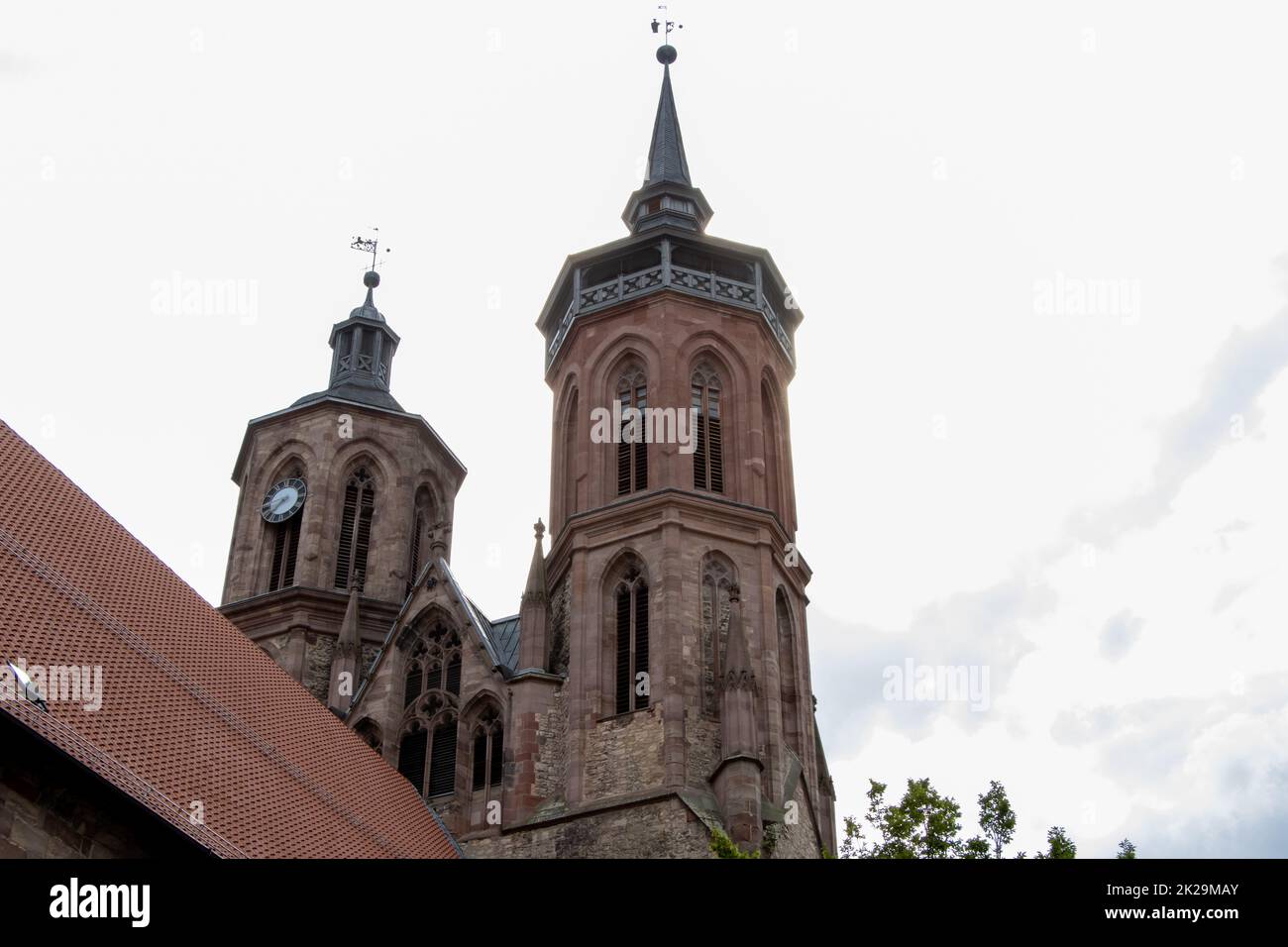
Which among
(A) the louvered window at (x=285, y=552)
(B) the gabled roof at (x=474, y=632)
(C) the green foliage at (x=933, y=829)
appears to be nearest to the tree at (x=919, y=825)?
(C) the green foliage at (x=933, y=829)

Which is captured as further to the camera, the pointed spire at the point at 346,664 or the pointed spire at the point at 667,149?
the pointed spire at the point at 667,149

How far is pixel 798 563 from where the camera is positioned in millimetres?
31812

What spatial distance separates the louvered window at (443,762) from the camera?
95.1 feet

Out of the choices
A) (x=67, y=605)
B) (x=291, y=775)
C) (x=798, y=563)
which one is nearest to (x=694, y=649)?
(x=798, y=563)

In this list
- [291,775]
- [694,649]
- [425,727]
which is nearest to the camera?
[291,775]

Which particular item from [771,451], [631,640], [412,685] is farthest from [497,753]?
[771,451]

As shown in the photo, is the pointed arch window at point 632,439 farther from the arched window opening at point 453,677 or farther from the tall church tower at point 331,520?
the tall church tower at point 331,520

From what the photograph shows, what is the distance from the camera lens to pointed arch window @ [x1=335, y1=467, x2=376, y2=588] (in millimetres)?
37531

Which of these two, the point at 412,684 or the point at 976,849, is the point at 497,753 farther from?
the point at 976,849

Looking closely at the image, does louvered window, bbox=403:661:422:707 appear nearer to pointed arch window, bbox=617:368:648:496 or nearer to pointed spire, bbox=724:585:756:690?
pointed arch window, bbox=617:368:648:496

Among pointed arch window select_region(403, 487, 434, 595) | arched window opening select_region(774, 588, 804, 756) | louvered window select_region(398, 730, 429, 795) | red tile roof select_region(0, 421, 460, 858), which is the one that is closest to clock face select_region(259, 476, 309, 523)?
pointed arch window select_region(403, 487, 434, 595)

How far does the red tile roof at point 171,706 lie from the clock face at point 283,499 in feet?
37.9
